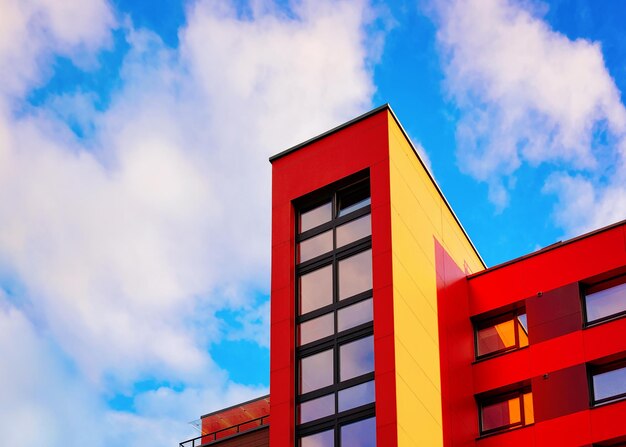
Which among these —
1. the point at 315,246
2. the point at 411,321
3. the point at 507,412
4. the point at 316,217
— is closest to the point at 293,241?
the point at 315,246

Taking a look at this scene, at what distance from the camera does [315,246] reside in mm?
49000

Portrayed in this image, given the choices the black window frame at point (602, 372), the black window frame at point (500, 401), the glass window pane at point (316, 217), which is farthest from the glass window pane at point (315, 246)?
the black window frame at point (602, 372)

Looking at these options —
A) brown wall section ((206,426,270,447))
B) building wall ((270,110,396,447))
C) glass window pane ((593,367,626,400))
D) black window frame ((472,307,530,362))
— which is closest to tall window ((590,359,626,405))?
glass window pane ((593,367,626,400))

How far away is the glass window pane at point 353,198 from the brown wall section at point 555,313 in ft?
26.9

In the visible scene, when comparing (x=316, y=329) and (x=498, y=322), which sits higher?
(x=498, y=322)

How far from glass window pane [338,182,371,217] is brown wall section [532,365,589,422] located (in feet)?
31.6

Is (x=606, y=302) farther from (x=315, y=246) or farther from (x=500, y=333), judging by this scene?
(x=315, y=246)

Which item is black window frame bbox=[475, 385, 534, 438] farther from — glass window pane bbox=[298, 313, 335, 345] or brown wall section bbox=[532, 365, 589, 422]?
glass window pane bbox=[298, 313, 335, 345]

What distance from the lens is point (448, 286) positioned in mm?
51844

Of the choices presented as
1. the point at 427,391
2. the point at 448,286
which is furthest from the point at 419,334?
the point at 448,286

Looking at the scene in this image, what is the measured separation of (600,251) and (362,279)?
10178 millimetres

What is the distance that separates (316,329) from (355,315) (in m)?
1.71

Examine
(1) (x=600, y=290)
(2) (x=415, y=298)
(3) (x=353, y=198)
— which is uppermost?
(3) (x=353, y=198)

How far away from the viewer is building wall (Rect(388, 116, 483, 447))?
4434 centimetres
